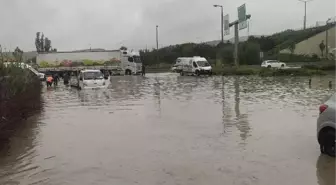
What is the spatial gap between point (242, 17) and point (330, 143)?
43485 mm

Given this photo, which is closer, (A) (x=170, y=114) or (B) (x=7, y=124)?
(B) (x=7, y=124)

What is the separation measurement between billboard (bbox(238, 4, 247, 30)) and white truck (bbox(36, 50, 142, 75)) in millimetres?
12878

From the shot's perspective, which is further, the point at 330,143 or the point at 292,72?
the point at 292,72

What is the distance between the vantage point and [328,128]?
27.5 ft

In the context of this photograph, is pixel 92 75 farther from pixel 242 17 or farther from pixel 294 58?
pixel 294 58

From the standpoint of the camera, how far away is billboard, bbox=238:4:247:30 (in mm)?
50094

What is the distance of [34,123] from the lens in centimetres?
1445

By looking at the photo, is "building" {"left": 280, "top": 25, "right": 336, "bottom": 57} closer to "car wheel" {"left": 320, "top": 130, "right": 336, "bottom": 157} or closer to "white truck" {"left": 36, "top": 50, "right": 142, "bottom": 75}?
"white truck" {"left": 36, "top": 50, "right": 142, "bottom": 75}

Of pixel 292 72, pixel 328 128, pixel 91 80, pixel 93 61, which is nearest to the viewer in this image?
pixel 328 128

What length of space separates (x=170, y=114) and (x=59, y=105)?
6.49 m

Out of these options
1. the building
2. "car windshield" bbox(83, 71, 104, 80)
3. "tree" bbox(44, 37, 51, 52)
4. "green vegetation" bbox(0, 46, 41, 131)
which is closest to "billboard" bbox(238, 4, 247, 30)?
the building

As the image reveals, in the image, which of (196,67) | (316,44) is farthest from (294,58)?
(196,67)

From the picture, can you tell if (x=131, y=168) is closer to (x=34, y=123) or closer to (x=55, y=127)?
(x=55, y=127)

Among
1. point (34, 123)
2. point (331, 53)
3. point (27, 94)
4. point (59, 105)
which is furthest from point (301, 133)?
point (331, 53)
